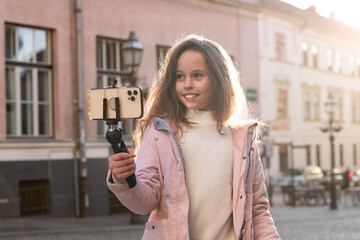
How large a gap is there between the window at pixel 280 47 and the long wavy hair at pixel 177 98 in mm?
31946

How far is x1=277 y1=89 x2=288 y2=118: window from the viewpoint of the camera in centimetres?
3528

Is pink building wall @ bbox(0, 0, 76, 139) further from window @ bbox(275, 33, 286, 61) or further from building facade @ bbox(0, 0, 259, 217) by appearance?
window @ bbox(275, 33, 286, 61)

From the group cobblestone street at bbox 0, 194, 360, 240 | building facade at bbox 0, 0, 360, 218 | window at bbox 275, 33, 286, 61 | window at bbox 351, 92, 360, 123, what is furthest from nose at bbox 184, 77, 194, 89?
window at bbox 351, 92, 360, 123

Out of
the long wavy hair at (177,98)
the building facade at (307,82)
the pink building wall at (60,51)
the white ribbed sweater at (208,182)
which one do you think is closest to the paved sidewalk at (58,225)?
the pink building wall at (60,51)

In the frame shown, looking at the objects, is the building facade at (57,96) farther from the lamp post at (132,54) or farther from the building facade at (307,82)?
the building facade at (307,82)

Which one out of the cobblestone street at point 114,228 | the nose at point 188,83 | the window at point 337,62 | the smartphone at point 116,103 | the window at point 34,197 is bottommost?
the cobblestone street at point 114,228

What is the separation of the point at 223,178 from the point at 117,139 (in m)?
0.76

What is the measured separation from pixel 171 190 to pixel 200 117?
1.44ft

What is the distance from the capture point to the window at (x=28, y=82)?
1644cm

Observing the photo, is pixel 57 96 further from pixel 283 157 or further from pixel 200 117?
pixel 283 157

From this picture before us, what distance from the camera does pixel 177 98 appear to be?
127 inches

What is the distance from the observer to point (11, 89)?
16469 mm

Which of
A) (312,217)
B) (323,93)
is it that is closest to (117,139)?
(312,217)

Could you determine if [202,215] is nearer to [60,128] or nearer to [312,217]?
[60,128]
